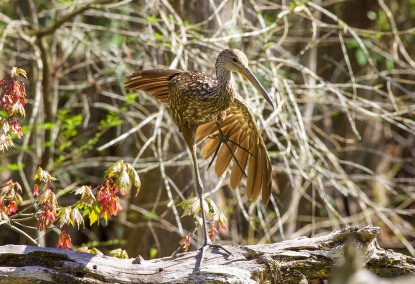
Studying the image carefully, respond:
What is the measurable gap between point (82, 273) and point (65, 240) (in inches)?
10.4

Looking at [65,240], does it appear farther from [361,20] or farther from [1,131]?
[361,20]

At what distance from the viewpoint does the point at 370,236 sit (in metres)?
3.50

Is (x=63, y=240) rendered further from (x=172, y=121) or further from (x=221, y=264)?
(x=172, y=121)

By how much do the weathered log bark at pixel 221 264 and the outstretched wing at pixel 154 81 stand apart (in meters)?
1.27

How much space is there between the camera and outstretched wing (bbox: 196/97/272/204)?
441 cm

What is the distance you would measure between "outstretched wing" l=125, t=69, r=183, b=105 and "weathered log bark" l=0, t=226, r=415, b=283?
4.17 ft

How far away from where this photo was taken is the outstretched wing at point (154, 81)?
174 inches

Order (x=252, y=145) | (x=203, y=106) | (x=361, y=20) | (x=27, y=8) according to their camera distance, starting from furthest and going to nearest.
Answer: (x=361, y=20)
(x=27, y=8)
(x=252, y=145)
(x=203, y=106)

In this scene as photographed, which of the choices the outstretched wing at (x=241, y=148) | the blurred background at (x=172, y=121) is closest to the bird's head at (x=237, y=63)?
the outstretched wing at (x=241, y=148)

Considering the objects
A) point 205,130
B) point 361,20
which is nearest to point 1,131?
point 205,130

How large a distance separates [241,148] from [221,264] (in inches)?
46.6

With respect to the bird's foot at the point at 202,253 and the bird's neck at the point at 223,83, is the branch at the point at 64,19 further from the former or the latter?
Result: the bird's foot at the point at 202,253

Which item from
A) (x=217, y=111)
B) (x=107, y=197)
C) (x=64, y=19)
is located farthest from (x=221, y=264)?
(x=64, y=19)

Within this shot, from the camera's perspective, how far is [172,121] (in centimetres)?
612
